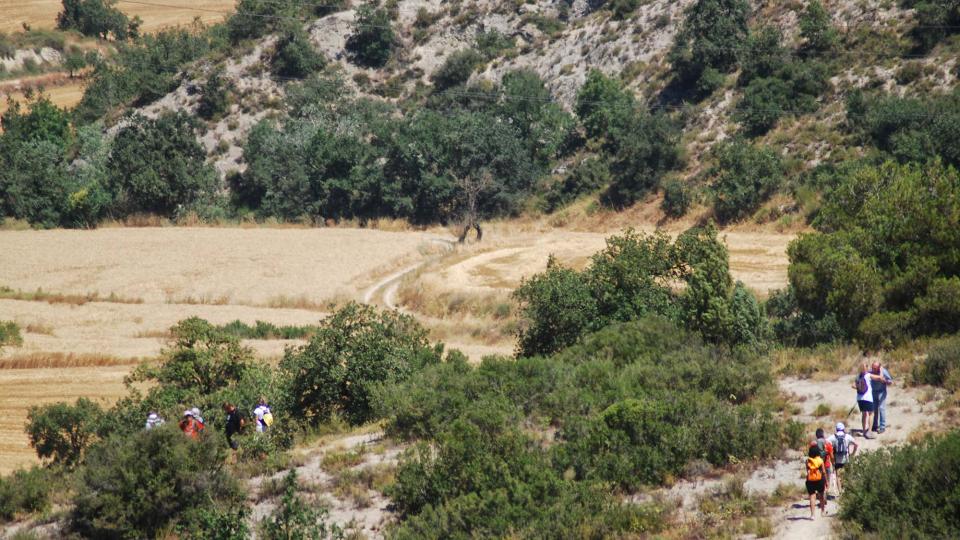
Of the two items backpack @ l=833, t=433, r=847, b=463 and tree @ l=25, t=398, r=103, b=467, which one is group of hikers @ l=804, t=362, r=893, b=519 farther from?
tree @ l=25, t=398, r=103, b=467

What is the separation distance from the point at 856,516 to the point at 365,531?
369 inches

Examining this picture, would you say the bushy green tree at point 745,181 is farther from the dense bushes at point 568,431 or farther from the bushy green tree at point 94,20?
the bushy green tree at point 94,20

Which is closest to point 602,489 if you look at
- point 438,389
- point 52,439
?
point 438,389

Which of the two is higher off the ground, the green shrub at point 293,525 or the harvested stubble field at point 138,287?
the green shrub at point 293,525

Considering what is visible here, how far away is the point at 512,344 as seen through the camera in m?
45.3

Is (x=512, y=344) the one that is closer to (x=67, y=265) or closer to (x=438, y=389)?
(x=438, y=389)

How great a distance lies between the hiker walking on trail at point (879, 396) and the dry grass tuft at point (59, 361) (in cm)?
3039

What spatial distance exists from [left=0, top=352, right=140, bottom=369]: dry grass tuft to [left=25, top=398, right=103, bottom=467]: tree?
1470 centimetres

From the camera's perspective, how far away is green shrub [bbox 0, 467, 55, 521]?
24875mm

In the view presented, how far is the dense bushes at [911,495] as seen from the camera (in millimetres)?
18062

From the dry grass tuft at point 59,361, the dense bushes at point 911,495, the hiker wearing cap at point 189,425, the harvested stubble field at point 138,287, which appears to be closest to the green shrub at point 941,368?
the dense bushes at point 911,495

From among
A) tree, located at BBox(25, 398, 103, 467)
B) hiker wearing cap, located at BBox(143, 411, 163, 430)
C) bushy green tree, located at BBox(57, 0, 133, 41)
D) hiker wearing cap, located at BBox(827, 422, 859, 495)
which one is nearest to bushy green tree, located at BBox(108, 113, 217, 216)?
tree, located at BBox(25, 398, 103, 467)

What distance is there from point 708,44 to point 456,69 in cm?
2736

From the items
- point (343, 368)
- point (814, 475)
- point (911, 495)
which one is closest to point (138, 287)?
point (343, 368)
